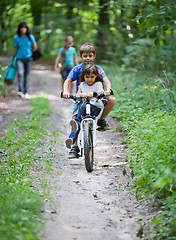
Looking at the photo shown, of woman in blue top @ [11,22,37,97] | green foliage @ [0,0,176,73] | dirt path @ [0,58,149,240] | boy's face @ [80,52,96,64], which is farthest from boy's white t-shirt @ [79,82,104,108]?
green foliage @ [0,0,176,73]

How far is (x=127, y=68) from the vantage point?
52.0 ft

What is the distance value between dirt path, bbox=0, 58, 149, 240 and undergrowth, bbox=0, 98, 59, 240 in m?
0.21

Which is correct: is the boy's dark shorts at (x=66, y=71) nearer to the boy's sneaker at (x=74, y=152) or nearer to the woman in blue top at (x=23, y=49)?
the woman in blue top at (x=23, y=49)

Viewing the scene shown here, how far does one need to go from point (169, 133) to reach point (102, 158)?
1.87 m

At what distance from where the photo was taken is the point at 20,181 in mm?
4520

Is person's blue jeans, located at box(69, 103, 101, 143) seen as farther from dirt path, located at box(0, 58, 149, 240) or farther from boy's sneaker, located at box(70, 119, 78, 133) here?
dirt path, located at box(0, 58, 149, 240)

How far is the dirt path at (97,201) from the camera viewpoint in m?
3.62

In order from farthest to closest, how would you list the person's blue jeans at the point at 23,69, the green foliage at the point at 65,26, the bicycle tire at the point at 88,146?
the green foliage at the point at 65,26, the person's blue jeans at the point at 23,69, the bicycle tire at the point at 88,146

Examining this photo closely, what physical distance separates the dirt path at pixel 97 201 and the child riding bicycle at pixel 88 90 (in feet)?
2.12

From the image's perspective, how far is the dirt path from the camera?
3621 mm

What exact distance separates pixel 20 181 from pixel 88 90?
1993 mm

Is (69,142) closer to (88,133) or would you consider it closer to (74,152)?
(74,152)

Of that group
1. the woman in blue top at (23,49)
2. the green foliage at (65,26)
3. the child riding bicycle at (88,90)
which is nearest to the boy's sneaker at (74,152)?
the child riding bicycle at (88,90)

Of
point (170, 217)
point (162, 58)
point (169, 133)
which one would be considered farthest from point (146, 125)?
point (162, 58)
